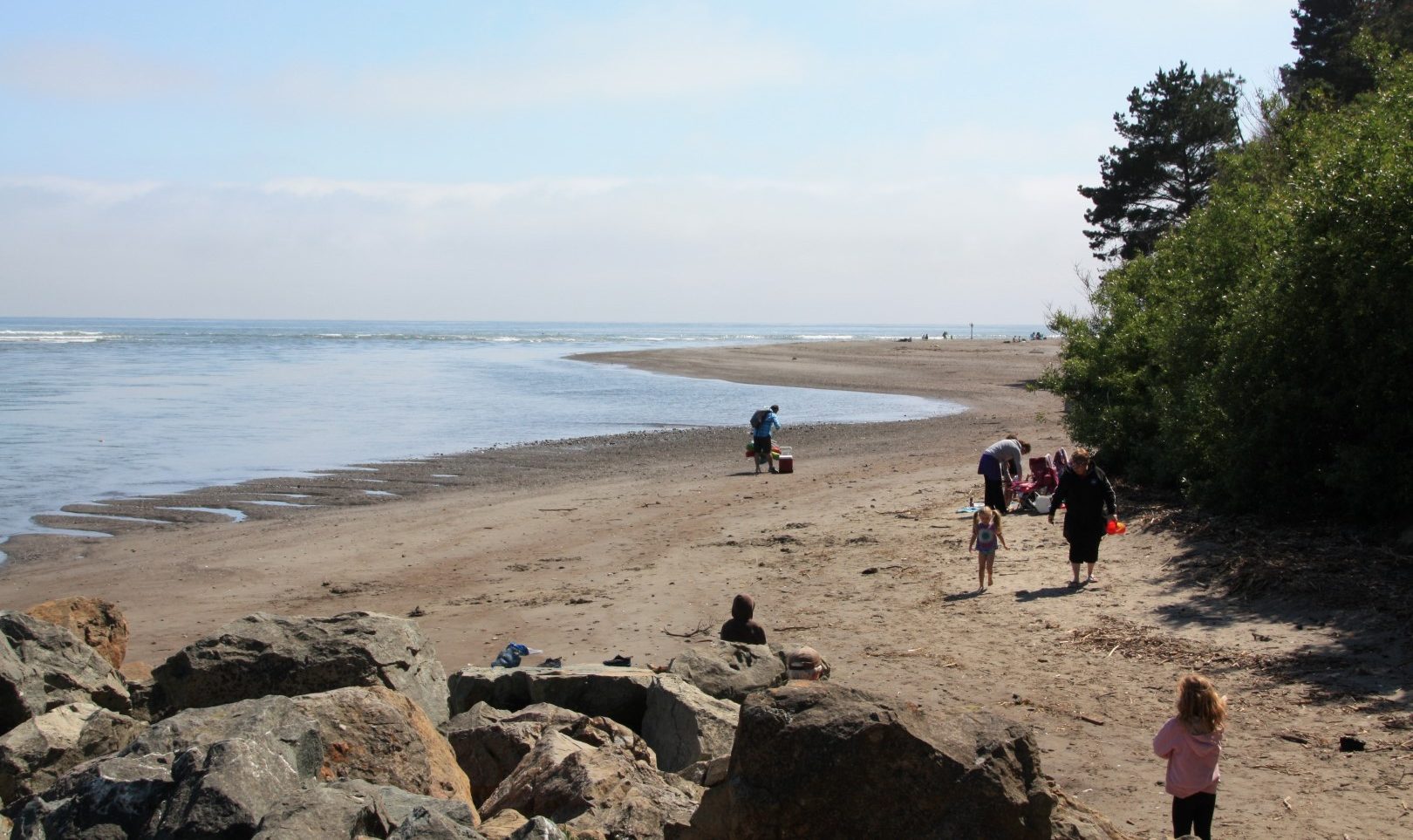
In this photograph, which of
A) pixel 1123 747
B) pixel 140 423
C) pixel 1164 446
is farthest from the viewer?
pixel 140 423

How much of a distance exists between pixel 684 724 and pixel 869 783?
2960mm

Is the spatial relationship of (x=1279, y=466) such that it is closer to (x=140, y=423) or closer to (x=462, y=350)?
(x=140, y=423)

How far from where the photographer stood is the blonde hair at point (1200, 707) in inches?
246

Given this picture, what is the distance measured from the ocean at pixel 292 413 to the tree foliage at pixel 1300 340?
17864mm

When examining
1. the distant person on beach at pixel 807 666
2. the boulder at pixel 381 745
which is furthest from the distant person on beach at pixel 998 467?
the boulder at pixel 381 745

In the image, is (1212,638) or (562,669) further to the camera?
(1212,638)

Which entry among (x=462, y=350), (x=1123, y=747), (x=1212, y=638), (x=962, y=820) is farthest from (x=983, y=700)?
(x=462, y=350)

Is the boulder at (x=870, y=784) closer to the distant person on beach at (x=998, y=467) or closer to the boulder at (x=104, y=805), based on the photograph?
the boulder at (x=104, y=805)

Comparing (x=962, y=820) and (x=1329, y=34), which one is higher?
(x=1329, y=34)

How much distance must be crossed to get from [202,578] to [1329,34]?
4232 centimetres

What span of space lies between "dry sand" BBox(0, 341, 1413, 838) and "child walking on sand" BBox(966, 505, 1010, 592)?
202 mm

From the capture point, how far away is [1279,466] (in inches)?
526

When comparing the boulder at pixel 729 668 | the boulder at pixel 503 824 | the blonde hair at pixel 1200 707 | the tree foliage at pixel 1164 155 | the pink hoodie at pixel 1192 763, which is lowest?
the boulder at pixel 729 668

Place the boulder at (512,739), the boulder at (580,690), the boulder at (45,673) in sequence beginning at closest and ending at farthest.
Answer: the boulder at (512,739)
the boulder at (45,673)
the boulder at (580,690)
